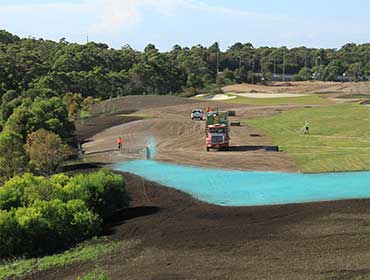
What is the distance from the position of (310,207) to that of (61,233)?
42.4ft

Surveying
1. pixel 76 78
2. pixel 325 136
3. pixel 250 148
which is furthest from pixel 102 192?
pixel 76 78

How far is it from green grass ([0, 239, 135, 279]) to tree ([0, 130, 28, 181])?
1684 cm

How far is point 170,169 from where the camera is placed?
4734cm

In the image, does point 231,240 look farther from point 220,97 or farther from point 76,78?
point 220,97

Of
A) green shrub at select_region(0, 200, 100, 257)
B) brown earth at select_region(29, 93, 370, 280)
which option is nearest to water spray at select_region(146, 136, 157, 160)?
brown earth at select_region(29, 93, 370, 280)

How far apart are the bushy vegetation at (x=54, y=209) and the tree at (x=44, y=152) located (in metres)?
12.8

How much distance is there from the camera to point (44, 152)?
4475 centimetres

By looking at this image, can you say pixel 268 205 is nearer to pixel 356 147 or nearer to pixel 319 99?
pixel 356 147

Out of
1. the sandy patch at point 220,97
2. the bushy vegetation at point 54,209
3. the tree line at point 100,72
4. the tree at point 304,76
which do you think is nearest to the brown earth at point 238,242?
the bushy vegetation at point 54,209

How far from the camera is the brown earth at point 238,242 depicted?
2084cm

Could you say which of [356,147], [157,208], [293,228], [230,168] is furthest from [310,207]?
[356,147]

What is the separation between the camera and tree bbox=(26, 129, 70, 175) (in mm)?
44312

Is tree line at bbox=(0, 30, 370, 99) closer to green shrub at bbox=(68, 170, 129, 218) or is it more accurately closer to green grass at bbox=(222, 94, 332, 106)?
green grass at bbox=(222, 94, 332, 106)

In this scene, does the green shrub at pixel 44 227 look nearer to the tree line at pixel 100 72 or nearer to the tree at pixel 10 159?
the tree at pixel 10 159
